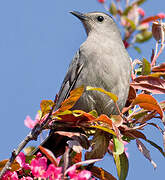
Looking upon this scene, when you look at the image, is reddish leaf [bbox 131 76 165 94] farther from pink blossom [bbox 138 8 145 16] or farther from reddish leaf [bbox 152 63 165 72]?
pink blossom [bbox 138 8 145 16]

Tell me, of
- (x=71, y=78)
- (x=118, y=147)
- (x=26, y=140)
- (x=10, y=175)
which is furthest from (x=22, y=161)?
(x=71, y=78)

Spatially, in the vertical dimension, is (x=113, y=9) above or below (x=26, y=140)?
above

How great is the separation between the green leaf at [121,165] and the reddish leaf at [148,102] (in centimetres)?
43

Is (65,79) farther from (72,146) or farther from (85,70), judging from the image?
(72,146)

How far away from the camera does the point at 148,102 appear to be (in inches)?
104

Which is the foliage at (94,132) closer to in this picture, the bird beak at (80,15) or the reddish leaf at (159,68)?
the reddish leaf at (159,68)

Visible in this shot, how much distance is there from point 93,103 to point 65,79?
54cm

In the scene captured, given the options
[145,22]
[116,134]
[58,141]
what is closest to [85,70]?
[58,141]

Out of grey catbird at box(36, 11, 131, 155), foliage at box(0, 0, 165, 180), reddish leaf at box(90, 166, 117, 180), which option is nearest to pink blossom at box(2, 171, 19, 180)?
foliage at box(0, 0, 165, 180)

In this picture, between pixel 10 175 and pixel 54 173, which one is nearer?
pixel 54 173

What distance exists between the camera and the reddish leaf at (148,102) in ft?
8.50

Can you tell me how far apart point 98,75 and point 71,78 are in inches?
14.4

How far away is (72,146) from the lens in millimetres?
2465

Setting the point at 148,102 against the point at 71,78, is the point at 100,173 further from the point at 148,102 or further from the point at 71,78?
the point at 71,78
